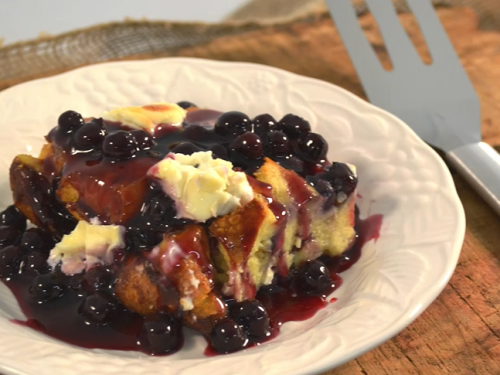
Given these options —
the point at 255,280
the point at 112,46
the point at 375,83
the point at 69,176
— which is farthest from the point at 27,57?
the point at 255,280

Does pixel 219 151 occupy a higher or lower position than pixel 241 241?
higher

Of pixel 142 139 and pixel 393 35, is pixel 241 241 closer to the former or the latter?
pixel 142 139

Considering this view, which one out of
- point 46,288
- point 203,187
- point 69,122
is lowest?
point 46,288

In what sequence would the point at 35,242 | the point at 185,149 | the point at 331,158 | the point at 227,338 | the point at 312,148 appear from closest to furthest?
the point at 227,338, the point at 185,149, the point at 35,242, the point at 312,148, the point at 331,158

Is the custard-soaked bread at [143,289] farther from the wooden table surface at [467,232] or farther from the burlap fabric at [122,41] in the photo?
the burlap fabric at [122,41]

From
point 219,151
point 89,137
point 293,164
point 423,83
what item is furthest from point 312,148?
point 423,83

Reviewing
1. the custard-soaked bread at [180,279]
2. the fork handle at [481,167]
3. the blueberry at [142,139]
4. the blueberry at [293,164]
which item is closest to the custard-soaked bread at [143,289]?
the custard-soaked bread at [180,279]
